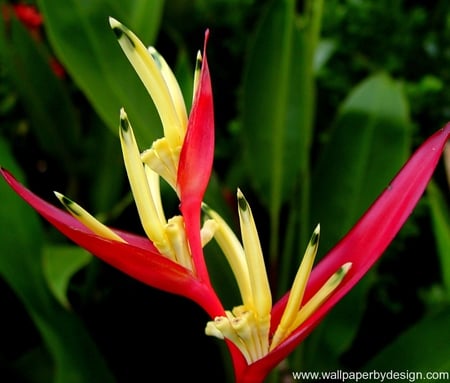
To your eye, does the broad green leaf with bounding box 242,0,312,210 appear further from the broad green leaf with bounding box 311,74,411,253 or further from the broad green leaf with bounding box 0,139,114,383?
the broad green leaf with bounding box 0,139,114,383

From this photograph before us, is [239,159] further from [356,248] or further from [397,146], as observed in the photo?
[356,248]

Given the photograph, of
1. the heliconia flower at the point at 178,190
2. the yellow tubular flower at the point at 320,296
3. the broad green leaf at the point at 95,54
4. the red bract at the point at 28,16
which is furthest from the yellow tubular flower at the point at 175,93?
the red bract at the point at 28,16

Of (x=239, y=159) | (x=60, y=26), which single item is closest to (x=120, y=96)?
(x=60, y=26)

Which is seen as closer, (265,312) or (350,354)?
(265,312)

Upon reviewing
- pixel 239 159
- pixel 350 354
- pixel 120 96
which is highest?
pixel 120 96

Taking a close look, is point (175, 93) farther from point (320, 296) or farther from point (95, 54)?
point (95, 54)

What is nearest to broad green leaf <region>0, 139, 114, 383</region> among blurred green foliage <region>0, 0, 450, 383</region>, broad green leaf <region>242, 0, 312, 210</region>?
blurred green foliage <region>0, 0, 450, 383</region>
